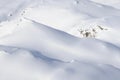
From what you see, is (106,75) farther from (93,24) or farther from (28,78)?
(93,24)

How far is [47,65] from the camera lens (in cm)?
574

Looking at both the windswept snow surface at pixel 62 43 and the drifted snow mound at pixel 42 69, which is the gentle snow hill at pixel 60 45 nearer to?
the windswept snow surface at pixel 62 43

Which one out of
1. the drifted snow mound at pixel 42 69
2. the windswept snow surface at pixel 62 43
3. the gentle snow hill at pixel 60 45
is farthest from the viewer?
the gentle snow hill at pixel 60 45

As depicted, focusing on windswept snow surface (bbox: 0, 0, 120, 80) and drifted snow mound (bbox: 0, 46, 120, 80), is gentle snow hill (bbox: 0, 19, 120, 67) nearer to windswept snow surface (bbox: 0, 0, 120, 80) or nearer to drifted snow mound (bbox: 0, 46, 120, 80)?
windswept snow surface (bbox: 0, 0, 120, 80)

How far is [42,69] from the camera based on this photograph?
560cm

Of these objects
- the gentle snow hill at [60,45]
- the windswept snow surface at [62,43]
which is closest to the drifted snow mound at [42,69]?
the windswept snow surface at [62,43]

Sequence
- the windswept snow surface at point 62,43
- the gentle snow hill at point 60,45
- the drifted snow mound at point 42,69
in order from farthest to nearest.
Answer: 1. the gentle snow hill at point 60,45
2. the windswept snow surface at point 62,43
3. the drifted snow mound at point 42,69

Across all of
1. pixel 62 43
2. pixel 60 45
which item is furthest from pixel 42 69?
pixel 62 43

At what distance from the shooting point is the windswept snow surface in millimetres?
5582

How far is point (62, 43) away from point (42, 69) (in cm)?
199

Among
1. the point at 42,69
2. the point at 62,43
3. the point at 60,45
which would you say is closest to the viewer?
the point at 42,69

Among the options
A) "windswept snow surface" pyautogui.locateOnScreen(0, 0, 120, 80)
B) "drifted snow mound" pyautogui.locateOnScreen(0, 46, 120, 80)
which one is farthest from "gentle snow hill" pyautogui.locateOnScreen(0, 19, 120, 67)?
"drifted snow mound" pyautogui.locateOnScreen(0, 46, 120, 80)

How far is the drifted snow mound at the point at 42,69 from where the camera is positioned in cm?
543

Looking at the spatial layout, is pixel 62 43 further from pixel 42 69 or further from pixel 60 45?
pixel 42 69
